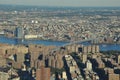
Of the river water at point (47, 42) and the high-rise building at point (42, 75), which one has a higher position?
the high-rise building at point (42, 75)

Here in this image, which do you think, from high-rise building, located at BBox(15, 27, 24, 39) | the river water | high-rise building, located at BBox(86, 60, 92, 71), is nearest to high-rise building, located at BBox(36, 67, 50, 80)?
high-rise building, located at BBox(86, 60, 92, 71)

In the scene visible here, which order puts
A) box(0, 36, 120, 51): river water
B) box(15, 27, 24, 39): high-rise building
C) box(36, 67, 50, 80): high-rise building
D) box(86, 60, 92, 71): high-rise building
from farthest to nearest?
box(15, 27, 24, 39): high-rise building, box(0, 36, 120, 51): river water, box(86, 60, 92, 71): high-rise building, box(36, 67, 50, 80): high-rise building

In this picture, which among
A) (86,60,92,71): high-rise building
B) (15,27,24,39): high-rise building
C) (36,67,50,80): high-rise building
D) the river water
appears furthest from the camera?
(15,27,24,39): high-rise building

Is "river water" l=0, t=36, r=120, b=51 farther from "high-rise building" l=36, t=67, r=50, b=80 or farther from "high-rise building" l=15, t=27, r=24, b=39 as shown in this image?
"high-rise building" l=36, t=67, r=50, b=80

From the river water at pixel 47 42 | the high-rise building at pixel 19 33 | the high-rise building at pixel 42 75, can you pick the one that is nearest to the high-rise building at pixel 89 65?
the high-rise building at pixel 42 75

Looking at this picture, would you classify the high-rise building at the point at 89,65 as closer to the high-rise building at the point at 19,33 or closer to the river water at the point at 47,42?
the river water at the point at 47,42

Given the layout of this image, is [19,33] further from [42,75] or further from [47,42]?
[42,75]

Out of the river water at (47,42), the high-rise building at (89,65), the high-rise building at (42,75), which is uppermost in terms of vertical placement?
the high-rise building at (42,75)

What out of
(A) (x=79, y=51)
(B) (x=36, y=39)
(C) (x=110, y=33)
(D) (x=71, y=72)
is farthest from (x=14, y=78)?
(C) (x=110, y=33)

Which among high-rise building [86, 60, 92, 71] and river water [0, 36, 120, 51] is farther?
river water [0, 36, 120, 51]

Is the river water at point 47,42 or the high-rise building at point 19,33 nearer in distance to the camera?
the river water at point 47,42

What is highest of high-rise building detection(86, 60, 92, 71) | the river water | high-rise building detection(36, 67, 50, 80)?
high-rise building detection(36, 67, 50, 80)
